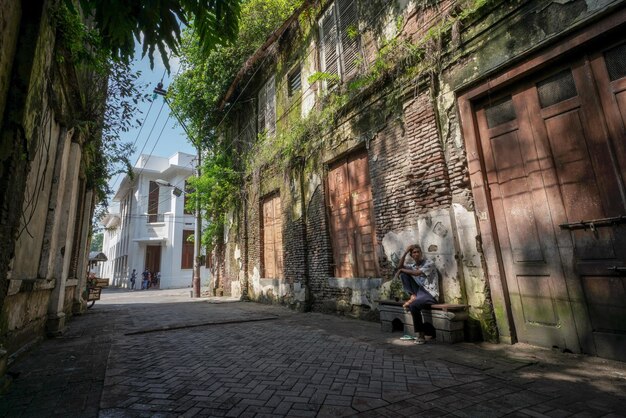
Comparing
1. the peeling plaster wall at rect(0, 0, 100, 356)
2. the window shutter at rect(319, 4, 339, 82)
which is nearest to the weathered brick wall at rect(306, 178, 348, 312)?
the window shutter at rect(319, 4, 339, 82)

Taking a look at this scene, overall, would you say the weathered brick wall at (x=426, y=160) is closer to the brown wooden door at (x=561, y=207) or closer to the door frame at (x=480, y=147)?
the door frame at (x=480, y=147)

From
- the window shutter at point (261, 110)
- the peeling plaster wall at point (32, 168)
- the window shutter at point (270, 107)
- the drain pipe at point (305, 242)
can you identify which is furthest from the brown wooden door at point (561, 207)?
the window shutter at point (261, 110)

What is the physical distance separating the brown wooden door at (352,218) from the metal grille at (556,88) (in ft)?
11.4

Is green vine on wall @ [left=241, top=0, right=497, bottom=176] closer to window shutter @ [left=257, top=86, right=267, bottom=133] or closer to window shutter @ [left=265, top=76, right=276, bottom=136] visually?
window shutter @ [left=265, top=76, right=276, bottom=136]

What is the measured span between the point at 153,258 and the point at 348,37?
24024mm

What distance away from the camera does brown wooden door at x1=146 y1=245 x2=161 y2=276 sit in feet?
85.8

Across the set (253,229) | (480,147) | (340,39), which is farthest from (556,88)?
(253,229)

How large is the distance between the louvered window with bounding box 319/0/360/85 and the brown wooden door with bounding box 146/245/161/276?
22.8 meters

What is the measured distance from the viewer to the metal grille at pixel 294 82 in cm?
996

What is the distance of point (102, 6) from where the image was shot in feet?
6.59

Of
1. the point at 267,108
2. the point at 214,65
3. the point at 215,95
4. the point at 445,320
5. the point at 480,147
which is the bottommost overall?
→ the point at 445,320

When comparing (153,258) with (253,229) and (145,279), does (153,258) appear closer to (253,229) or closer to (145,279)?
(145,279)

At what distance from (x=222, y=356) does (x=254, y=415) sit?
77.2 inches

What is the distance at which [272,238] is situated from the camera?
10922 millimetres
